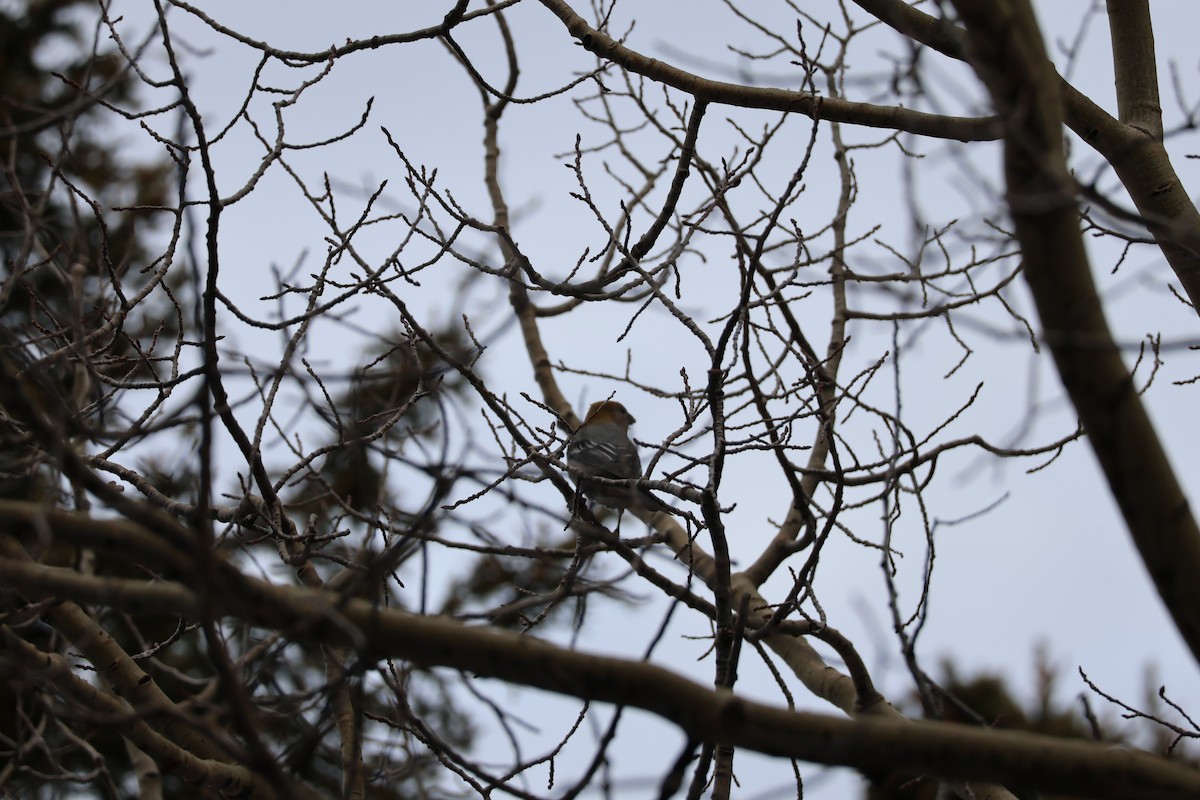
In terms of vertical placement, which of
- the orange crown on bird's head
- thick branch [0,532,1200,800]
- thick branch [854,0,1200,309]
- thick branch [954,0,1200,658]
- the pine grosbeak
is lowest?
thick branch [0,532,1200,800]

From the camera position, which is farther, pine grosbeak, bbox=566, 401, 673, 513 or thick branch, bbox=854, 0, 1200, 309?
pine grosbeak, bbox=566, 401, 673, 513

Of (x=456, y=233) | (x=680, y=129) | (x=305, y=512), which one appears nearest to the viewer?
(x=456, y=233)

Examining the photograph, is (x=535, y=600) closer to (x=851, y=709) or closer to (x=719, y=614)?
(x=719, y=614)

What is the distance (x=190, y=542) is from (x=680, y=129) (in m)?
4.17

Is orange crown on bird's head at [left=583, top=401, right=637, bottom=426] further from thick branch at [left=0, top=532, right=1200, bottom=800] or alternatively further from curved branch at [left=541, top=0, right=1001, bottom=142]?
thick branch at [left=0, top=532, right=1200, bottom=800]

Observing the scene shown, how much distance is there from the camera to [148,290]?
3385 millimetres

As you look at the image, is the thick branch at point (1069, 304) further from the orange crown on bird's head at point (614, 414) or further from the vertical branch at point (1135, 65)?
the orange crown on bird's head at point (614, 414)

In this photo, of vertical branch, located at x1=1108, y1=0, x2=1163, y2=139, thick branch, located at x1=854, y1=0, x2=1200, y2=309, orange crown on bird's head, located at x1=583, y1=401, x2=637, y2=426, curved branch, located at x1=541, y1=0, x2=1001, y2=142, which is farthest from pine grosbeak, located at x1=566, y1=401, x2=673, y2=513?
vertical branch, located at x1=1108, y1=0, x2=1163, y2=139

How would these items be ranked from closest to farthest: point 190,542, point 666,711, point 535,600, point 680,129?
1. point 190,542
2. point 666,711
3. point 535,600
4. point 680,129

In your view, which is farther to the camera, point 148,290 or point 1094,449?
point 148,290

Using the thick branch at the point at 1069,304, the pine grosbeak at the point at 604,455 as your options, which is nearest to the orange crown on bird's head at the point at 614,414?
the pine grosbeak at the point at 604,455

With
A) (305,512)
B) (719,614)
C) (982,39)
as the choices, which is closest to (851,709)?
(719,614)

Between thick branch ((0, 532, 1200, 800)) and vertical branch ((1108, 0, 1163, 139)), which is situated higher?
vertical branch ((1108, 0, 1163, 139))

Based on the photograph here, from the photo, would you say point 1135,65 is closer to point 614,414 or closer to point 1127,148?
point 1127,148
